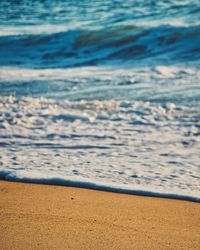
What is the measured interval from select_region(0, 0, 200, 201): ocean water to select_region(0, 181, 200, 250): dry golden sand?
0.69 ft

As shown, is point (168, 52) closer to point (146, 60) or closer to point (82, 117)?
point (146, 60)

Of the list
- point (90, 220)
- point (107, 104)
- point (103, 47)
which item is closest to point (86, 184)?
point (90, 220)

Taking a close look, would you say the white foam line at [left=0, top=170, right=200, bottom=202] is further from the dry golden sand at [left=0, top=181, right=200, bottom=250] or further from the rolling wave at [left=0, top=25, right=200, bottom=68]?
the rolling wave at [left=0, top=25, right=200, bottom=68]

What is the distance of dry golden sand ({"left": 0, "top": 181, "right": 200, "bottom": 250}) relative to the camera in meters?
2.63

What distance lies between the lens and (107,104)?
6.32 metres

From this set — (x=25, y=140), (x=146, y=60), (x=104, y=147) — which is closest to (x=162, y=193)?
(x=104, y=147)

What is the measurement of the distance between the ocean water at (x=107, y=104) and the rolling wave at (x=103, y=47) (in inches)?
1.0

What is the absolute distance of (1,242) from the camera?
260 centimetres

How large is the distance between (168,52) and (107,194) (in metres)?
7.73

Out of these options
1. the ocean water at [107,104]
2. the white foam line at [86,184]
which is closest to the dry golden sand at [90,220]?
the white foam line at [86,184]

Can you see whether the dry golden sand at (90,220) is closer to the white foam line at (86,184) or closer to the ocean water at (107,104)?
the white foam line at (86,184)

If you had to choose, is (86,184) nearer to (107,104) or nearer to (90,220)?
(90,220)

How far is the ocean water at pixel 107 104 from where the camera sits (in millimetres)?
3891

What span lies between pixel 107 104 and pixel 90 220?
350 centimetres
